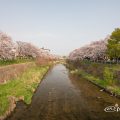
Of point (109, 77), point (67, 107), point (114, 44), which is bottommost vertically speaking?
point (67, 107)

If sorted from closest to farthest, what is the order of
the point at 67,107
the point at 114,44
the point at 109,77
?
the point at 67,107 → the point at 109,77 → the point at 114,44

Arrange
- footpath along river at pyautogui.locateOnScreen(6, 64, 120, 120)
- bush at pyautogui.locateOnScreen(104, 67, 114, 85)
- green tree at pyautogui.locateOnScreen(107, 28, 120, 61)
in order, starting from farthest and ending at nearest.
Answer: green tree at pyautogui.locateOnScreen(107, 28, 120, 61) < bush at pyautogui.locateOnScreen(104, 67, 114, 85) < footpath along river at pyautogui.locateOnScreen(6, 64, 120, 120)

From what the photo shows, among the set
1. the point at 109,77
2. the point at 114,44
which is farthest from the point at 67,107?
the point at 114,44

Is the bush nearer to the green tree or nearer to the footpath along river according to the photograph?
the footpath along river

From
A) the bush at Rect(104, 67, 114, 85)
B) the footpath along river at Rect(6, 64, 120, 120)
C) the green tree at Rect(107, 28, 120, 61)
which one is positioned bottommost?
the footpath along river at Rect(6, 64, 120, 120)

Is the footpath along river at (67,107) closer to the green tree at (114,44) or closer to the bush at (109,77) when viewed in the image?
the bush at (109,77)

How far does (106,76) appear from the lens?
1841 inches

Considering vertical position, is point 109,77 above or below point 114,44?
below

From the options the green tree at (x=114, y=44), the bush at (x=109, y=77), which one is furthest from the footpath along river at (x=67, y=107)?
the green tree at (x=114, y=44)

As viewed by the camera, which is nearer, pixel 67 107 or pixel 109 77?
pixel 67 107

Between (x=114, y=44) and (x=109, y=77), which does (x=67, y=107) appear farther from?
(x=114, y=44)

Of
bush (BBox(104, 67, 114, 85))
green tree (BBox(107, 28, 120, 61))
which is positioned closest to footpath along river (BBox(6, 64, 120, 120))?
bush (BBox(104, 67, 114, 85))

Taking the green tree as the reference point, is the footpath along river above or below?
below

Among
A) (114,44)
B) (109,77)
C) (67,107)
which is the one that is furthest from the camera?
(114,44)
